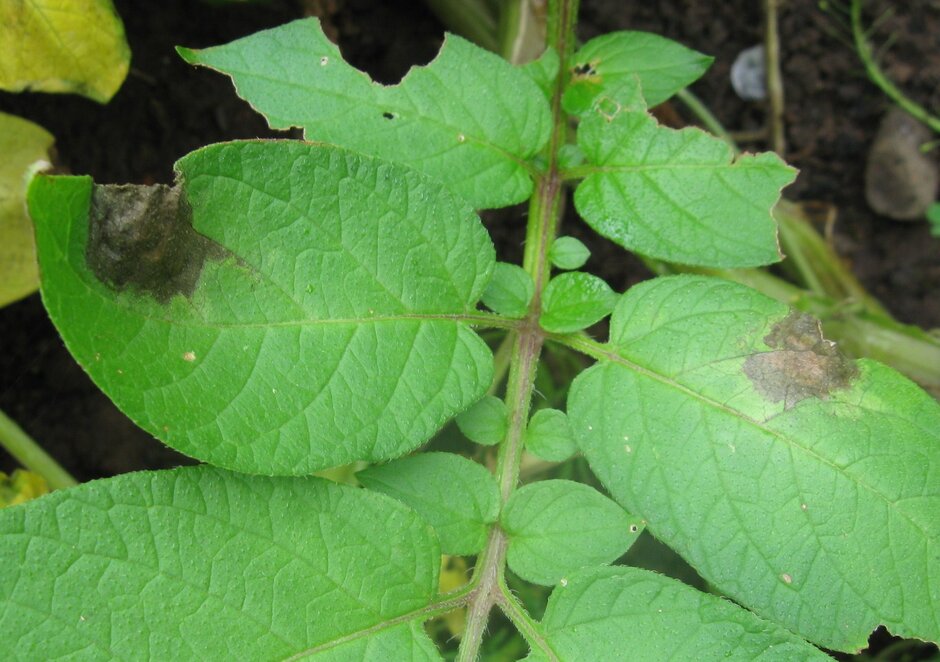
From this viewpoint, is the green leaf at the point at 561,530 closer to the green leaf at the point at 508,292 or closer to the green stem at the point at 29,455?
the green leaf at the point at 508,292

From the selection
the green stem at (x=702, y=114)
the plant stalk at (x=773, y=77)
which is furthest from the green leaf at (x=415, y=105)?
the plant stalk at (x=773, y=77)

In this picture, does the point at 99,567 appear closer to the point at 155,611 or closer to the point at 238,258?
the point at 155,611

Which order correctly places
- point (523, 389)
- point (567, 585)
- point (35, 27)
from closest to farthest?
point (567, 585), point (523, 389), point (35, 27)

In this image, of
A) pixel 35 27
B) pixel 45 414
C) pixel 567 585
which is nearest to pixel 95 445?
pixel 45 414

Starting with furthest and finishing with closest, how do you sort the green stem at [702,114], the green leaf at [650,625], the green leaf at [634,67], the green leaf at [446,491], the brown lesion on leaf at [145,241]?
the green stem at [702,114] → the green leaf at [634,67] → the green leaf at [446,491] → the green leaf at [650,625] → the brown lesion on leaf at [145,241]

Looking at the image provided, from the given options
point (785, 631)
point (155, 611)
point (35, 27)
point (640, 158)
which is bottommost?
point (785, 631)

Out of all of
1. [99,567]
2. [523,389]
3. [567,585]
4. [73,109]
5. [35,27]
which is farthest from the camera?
[73,109]

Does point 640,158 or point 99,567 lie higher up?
point 640,158

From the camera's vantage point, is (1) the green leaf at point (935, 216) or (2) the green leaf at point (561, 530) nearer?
(2) the green leaf at point (561, 530)
